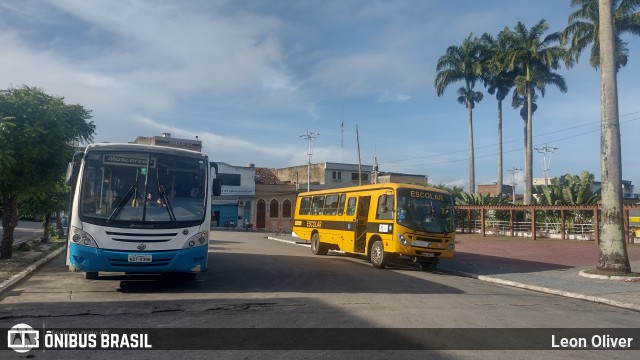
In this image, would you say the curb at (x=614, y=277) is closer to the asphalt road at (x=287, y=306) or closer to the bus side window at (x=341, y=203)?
the asphalt road at (x=287, y=306)

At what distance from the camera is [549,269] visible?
59.1 ft

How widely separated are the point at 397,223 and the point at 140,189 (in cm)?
820

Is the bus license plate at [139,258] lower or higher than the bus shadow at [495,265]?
higher

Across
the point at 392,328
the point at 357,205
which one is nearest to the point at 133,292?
the point at 392,328

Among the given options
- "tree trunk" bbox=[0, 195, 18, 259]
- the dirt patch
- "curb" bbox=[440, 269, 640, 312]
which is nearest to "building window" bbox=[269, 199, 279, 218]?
the dirt patch

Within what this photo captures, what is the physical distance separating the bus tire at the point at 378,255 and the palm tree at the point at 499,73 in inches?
1245

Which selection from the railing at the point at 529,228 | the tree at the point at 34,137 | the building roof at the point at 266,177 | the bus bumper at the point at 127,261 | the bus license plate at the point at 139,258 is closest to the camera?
the bus bumper at the point at 127,261

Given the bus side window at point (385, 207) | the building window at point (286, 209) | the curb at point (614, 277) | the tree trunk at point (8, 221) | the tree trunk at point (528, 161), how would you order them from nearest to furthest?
1. the curb at point (614, 277)
2. the tree trunk at point (8, 221)
3. the bus side window at point (385, 207)
4. the tree trunk at point (528, 161)
5. the building window at point (286, 209)

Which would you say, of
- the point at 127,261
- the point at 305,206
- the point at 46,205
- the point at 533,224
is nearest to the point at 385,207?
the point at 305,206

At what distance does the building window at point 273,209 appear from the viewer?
60013mm

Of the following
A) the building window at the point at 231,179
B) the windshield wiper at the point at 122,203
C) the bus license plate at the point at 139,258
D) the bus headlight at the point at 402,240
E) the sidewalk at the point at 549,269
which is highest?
the building window at the point at 231,179

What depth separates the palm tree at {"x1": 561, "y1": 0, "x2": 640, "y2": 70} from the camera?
34.4 meters

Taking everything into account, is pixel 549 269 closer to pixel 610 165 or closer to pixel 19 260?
pixel 610 165

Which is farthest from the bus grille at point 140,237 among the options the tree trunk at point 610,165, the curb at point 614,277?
the tree trunk at point 610,165
